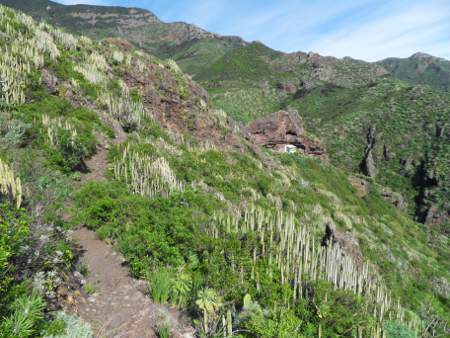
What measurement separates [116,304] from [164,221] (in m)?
2.24

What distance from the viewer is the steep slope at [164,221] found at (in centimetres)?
458

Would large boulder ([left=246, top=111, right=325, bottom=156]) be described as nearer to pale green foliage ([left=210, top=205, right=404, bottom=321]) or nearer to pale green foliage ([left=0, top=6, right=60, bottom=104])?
pale green foliage ([left=0, top=6, right=60, bottom=104])

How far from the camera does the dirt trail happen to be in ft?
14.5

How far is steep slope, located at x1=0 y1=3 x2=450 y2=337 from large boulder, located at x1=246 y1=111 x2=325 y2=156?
51.9 ft

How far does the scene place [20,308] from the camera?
3334 mm

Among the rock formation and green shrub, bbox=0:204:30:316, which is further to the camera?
the rock formation

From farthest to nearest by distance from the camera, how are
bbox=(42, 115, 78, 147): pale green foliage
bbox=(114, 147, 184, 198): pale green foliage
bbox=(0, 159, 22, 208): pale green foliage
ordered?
bbox=(42, 115, 78, 147): pale green foliage
bbox=(114, 147, 184, 198): pale green foliage
bbox=(0, 159, 22, 208): pale green foliage

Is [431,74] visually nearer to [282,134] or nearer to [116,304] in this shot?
[282,134]

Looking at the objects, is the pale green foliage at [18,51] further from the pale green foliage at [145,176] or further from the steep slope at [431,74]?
the steep slope at [431,74]

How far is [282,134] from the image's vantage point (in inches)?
1356

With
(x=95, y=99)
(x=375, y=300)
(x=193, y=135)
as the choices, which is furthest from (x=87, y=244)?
(x=193, y=135)

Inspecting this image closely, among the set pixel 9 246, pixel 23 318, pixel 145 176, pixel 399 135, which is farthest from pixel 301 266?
Answer: pixel 399 135

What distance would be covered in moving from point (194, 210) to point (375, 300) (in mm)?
4901

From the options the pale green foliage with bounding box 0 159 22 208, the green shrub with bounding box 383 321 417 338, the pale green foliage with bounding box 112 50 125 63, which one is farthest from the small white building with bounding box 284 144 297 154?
the pale green foliage with bounding box 0 159 22 208
